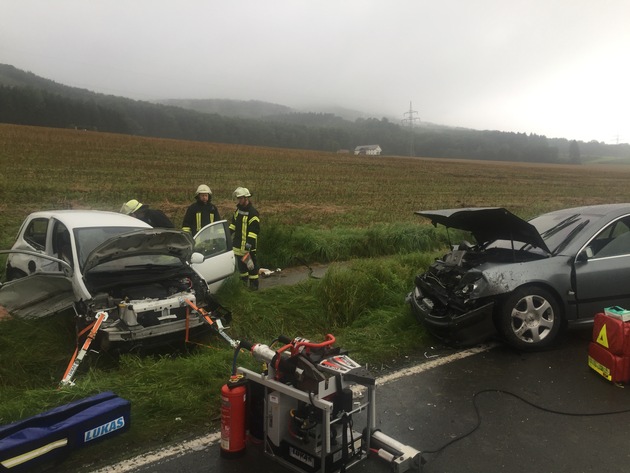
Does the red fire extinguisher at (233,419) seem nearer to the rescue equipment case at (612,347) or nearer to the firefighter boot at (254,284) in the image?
the rescue equipment case at (612,347)

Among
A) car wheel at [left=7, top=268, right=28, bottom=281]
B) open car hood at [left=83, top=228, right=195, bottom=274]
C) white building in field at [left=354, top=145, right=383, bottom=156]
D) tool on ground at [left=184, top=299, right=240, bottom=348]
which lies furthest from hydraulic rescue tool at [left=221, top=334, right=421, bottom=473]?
white building in field at [left=354, top=145, right=383, bottom=156]

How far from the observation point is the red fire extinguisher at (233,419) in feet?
10.1

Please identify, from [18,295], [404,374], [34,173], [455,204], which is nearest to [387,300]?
[404,374]

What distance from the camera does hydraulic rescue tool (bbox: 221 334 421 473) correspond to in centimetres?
280

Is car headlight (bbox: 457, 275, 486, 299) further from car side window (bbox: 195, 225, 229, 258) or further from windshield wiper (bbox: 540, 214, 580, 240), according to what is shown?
car side window (bbox: 195, 225, 229, 258)

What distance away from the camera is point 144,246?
18.4ft

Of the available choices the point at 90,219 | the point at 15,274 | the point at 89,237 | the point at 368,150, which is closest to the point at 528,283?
the point at 89,237

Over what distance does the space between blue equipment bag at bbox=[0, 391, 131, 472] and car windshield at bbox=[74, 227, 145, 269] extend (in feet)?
8.48

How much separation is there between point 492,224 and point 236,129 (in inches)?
3034

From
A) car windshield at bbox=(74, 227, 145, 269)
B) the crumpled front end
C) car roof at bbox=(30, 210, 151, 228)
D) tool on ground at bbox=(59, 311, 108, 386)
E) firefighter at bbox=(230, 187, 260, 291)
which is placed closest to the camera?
tool on ground at bbox=(59, 311, 108, 386)

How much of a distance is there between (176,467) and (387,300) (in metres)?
4.30

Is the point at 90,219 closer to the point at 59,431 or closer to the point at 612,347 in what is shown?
the point at 59,431

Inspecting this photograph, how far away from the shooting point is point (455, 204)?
73.6 ft

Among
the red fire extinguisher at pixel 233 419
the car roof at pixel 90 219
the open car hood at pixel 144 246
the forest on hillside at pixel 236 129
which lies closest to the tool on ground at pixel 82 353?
the open car hood at pixel 144 246
